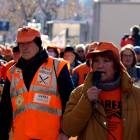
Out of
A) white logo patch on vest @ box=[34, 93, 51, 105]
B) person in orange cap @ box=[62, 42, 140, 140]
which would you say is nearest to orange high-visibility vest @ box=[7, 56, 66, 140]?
white logo patch on vest @ box=[34, 93, 51, 105]

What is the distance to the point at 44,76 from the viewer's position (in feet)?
12.5

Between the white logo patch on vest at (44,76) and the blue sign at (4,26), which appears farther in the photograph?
the blue sign at (4,26)

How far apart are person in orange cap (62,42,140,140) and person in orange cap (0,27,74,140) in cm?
50

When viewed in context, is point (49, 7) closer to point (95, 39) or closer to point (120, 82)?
point (95, 39)

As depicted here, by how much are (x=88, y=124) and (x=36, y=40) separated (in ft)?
4.48

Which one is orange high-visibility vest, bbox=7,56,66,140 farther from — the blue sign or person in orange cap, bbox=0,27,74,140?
the blue sign

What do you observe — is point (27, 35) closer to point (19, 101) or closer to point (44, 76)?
point (44, 76)

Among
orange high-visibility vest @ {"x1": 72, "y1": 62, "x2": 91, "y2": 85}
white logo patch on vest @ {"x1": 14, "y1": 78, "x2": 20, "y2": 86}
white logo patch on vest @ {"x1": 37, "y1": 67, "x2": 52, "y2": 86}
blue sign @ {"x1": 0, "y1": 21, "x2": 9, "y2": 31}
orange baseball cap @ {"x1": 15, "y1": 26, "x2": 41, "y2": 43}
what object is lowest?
blue sign @ {"x1": 0, "y1": 21, "x2": 9, "y2": 31}

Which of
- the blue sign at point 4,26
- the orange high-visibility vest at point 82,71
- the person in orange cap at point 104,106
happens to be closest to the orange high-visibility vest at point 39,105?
the person in orange cap at point 104,106

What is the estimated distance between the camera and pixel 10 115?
4035mm

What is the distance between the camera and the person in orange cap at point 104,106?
2975 mm

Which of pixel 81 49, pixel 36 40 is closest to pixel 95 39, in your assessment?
pixel 81 49

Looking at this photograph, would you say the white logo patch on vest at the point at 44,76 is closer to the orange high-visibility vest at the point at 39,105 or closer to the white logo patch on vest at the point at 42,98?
the orange high-visibility vest at the point at 39,105

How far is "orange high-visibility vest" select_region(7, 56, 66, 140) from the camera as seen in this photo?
362 centimetres
